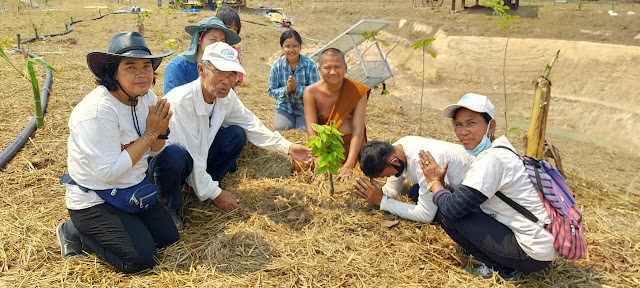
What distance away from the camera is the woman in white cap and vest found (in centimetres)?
224

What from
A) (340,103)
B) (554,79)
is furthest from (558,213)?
(554,79)

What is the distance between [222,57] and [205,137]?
661 millimetres

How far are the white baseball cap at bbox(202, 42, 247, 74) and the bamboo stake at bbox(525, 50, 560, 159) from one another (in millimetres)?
2676

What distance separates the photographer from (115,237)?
97.3 inches

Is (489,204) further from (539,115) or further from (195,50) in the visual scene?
(195,50)

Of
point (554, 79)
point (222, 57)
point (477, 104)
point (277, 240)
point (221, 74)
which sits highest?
point (222, 57)

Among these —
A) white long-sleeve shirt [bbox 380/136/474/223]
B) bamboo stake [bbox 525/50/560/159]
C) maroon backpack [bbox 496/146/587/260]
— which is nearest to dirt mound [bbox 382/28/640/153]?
bamboo stake [bbox 525/50/560/159]

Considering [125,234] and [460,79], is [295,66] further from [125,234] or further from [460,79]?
[460,79]

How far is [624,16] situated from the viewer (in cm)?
1495

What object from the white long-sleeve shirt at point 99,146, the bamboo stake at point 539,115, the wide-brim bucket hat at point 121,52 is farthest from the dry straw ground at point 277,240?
the wide-brim bucket hat at point 121,52

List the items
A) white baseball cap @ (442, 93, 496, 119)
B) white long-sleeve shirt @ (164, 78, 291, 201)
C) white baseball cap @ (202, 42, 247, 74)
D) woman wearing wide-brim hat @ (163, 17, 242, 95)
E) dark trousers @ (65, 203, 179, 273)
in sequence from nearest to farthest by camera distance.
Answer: white baseball cap @ (442, 93, 496, 119) < dark trousers @ (65, 203, 179, 273) < white baseball cap @ (202, 42, 247, 74) < white long-sleeve shirt @ (164, 78, 291, 201) < woman wearing wide-brim hat @ (163, 17, 242, 95)

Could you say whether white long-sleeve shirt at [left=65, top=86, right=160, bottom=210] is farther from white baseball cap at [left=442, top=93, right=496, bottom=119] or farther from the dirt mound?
the dirt mound

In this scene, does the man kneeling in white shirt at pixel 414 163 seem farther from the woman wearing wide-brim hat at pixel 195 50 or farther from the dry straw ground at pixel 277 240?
the woman wearing wide-brim hat at pixel 195 50

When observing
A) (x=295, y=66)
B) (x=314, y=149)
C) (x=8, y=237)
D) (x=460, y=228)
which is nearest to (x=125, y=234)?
(x=8, y=237)
